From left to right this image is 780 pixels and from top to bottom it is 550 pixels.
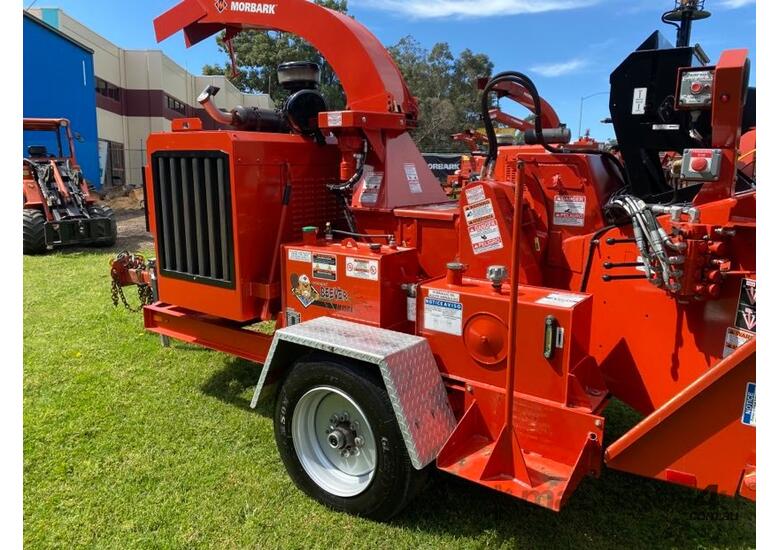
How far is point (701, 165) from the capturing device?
8.34ft

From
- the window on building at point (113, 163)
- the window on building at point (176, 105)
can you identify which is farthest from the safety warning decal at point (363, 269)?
the window on building at point (176, 105)

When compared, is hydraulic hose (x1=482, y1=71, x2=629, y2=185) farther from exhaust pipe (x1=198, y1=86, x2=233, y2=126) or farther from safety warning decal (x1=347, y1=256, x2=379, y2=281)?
exhaust pipe (x1=198, y1=86, x2=233, y2=126)

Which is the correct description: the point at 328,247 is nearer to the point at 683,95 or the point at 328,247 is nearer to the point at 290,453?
the point at 290,453

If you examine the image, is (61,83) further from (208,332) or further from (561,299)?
(561,299)

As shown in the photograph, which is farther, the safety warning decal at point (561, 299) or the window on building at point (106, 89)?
the window on building at point (106, 89)

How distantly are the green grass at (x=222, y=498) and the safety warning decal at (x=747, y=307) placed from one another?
4.42 feet

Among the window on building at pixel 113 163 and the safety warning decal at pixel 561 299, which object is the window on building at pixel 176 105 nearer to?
the window on building at pixel 113 163

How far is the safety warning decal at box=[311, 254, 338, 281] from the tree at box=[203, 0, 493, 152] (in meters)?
33.6

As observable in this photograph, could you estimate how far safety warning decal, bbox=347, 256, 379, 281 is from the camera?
3.31 metres

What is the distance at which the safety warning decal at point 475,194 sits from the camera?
3199mm

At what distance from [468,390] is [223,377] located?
112 inches

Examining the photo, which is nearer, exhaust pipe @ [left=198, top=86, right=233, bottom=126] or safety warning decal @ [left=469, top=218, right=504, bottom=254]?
safety warning decal @ [left=469, top=218, right=504, bottom=254]

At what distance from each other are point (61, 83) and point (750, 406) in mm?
26882

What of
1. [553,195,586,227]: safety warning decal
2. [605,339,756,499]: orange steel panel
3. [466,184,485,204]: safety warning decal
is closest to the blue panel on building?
[466,184,485,204]: safety warning decal
